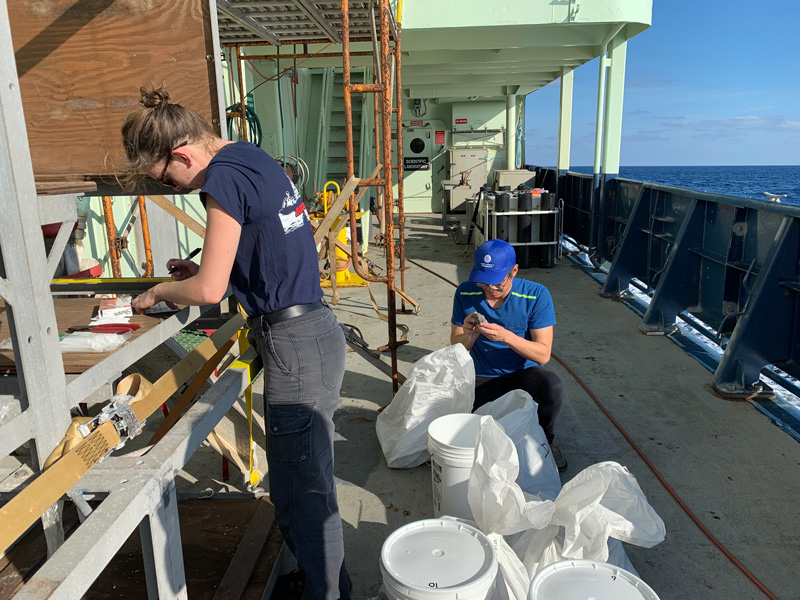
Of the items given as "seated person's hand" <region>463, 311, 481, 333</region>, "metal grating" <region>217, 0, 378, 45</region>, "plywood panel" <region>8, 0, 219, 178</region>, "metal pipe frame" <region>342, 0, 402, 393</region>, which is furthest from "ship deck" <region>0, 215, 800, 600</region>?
"metal grating" <region>217, 0, 378, 45</region>

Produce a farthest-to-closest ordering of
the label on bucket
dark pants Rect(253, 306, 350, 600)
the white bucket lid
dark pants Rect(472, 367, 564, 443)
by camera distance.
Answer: dark pants Rect(472, 367, 564, 443)
the white bucket lid
the label on bucket
dark pants Rect(253, 306, 350, 600)

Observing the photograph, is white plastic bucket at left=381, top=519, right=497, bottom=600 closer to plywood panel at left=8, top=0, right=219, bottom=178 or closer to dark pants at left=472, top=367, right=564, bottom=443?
dark pants at left=472, top=367, right=564, bottom=443

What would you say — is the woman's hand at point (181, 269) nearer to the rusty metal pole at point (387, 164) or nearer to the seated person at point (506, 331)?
the seated person at point (506, 331)

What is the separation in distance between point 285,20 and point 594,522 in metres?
5.14

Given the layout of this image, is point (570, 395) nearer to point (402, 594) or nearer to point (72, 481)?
point (402, 594)

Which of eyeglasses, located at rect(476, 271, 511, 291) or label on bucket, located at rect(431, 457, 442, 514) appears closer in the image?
label on bucket, located at rect(431, 457, 442, 514)

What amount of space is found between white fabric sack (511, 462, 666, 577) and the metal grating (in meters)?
4.10

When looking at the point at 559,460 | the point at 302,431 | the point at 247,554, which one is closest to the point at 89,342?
the point at 302,431

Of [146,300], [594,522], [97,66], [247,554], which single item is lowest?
[247,554]

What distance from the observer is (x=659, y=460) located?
3346mm

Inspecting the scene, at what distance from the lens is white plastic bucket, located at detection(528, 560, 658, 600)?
62.7 inches

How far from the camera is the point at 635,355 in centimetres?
512

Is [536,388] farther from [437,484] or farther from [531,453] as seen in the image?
[437,484]

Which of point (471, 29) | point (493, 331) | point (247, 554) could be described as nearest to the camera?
point (247, 554)
